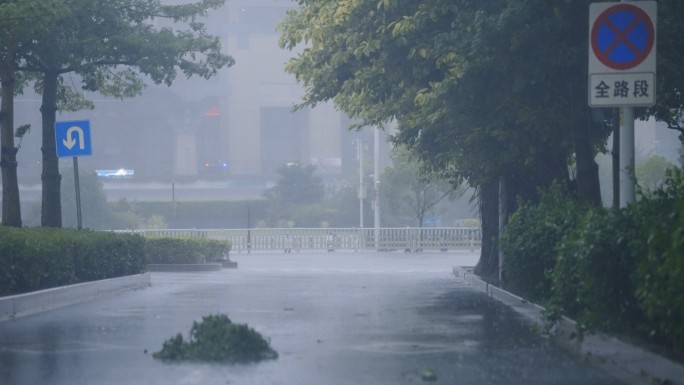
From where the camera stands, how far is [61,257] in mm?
18406

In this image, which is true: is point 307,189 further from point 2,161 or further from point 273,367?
point 273,367

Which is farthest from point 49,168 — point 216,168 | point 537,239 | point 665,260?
point 216,168

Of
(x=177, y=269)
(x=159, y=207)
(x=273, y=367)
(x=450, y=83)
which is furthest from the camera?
(x=159, y=207)

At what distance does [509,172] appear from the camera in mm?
23219

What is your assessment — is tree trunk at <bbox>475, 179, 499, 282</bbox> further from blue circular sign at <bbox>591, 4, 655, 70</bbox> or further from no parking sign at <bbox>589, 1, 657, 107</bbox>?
blue circular sign at <bbox>591, 4, 655, 70</bbox>

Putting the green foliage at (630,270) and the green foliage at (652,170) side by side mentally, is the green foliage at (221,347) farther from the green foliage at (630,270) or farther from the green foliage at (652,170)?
the green foliage at (652,170)

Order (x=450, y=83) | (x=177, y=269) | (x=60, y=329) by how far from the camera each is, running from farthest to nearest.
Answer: (x=177, y=269), (x=450, y=83), (x=60, y=329)

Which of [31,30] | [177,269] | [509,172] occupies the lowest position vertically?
[177,269]

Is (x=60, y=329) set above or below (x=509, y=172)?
below

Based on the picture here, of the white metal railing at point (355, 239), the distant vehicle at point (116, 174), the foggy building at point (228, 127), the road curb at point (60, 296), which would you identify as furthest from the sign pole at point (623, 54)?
the foggy building at point (228, 127)

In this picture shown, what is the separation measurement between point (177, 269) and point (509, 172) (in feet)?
49.9

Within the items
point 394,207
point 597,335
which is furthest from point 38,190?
point 597,335

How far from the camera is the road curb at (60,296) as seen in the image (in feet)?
50.2

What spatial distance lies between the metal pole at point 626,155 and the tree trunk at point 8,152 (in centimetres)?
1288
